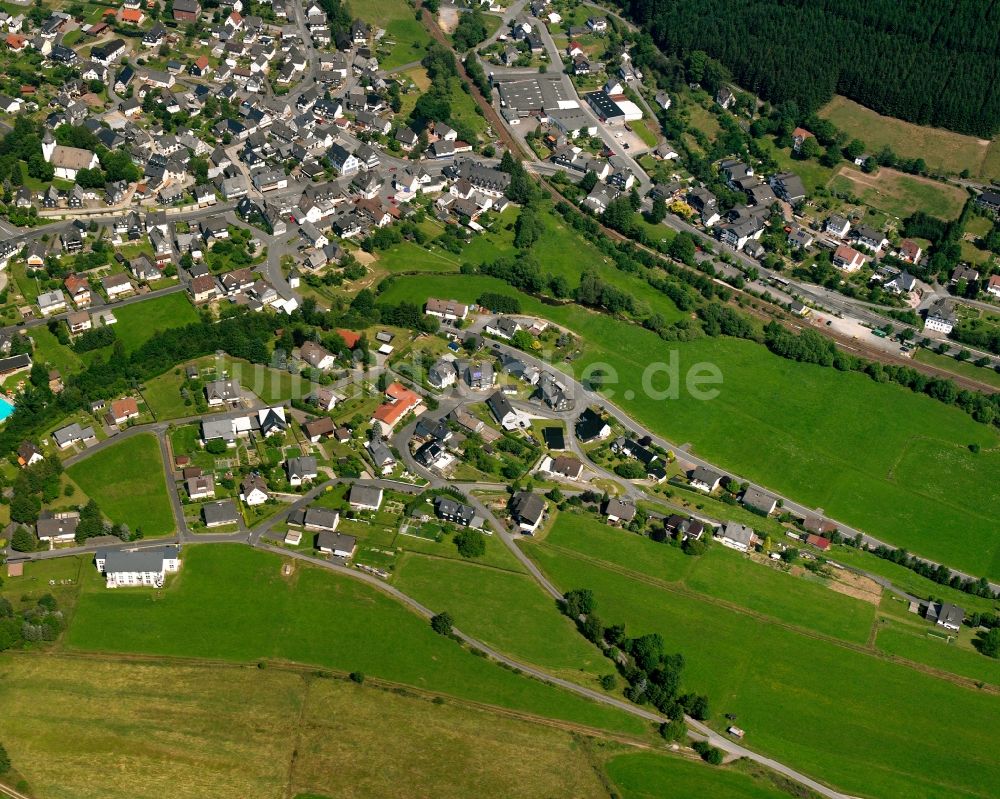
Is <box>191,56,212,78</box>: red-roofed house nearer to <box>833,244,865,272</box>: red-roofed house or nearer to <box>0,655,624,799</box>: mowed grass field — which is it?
<box>833,244,865,272</box>: red-roofed house

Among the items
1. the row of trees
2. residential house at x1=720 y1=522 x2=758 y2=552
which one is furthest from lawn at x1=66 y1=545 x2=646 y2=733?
residential house at x1=720 y1=522 x2=758 y2=552

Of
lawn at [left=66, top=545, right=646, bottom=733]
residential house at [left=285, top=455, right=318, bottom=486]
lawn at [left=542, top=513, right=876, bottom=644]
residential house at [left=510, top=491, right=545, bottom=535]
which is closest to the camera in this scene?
lawn at [left=66, top=545, right=646, bottom=733]

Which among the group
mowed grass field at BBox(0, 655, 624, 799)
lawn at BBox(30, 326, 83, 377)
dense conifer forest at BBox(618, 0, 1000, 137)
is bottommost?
mowed grass field at BBox(0, 655, 624, 799)

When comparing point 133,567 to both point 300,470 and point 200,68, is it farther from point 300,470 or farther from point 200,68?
point 200,68

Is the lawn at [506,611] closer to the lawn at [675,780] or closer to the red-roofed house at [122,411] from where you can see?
the lawn at [675,780]

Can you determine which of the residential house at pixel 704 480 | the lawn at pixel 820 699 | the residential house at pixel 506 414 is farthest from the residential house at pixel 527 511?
the residential house at pixel 704 480
